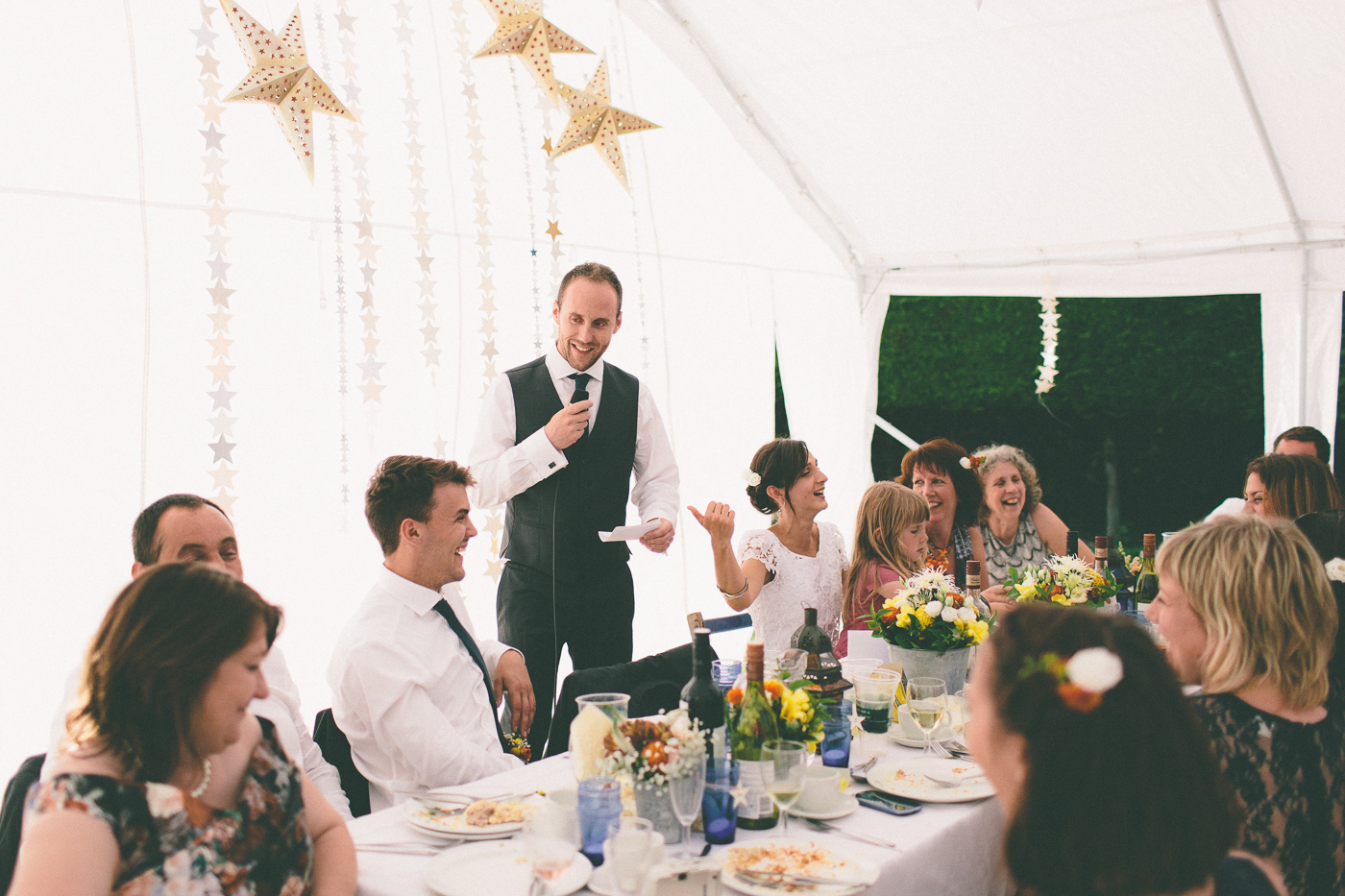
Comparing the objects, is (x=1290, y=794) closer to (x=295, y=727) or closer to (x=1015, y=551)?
(x=295, y=727)

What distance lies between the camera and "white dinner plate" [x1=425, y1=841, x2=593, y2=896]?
1.35m

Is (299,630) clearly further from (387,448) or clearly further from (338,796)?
(338,796)

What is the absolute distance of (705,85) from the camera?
4.81 meters

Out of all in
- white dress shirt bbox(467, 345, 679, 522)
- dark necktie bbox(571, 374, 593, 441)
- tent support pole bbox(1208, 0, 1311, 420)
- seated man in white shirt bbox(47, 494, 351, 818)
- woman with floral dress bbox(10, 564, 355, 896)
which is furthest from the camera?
tent support pole bbox(1208, 0, 1311, 420)

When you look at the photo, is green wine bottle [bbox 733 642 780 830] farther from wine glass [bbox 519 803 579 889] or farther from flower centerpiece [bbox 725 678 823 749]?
wine glass [bbox 519 803 579 889]

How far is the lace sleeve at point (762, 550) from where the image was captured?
3.31 m

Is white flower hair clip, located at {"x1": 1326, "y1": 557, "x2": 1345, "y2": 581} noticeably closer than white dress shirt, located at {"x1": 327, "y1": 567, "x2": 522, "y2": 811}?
No

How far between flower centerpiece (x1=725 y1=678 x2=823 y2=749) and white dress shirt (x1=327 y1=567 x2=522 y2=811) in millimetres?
698

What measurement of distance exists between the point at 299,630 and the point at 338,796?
1337 mm

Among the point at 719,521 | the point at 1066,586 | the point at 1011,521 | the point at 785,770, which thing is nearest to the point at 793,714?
the point at 785,770

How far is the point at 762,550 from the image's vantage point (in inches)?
130

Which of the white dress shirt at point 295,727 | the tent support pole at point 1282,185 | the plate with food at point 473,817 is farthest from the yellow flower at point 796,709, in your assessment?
the tent support pole at point 1282,185

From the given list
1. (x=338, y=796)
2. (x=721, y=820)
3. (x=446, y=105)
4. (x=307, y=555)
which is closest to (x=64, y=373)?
(x=307, y=555)

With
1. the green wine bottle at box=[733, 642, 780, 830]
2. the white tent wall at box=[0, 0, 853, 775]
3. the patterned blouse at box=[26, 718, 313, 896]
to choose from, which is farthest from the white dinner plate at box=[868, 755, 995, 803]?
the white tent wall at box=[0, 0, 853, 775]
